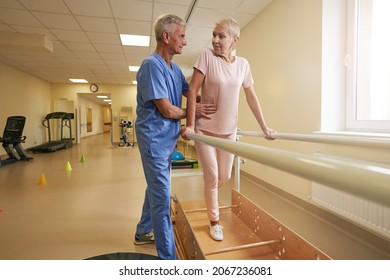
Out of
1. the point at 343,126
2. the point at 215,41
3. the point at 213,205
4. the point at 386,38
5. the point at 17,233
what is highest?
the point at 386,38

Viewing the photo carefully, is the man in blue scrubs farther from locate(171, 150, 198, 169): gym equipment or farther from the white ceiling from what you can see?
locate(171, 150, 198, 169): gym equipment

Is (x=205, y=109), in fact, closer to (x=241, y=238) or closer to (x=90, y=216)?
(x=241, y=238)

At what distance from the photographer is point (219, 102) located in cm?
144

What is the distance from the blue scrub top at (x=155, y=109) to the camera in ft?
4.14

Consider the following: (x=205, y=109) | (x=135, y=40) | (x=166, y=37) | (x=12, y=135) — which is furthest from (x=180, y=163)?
(x=12, y=135)

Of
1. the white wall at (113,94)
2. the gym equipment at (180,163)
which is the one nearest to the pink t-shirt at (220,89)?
the gym equipment at (180,163)

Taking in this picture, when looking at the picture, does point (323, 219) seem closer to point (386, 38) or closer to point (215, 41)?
point (386, 38)

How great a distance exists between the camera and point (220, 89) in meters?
1.42

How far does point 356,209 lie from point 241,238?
3.50 feet

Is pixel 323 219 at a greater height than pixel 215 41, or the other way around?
pixel 215 41

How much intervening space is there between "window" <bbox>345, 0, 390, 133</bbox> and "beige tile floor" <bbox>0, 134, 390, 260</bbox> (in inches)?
43.0

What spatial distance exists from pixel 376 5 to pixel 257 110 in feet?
5.88

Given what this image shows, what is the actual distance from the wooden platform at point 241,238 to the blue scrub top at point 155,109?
1.66 feet
